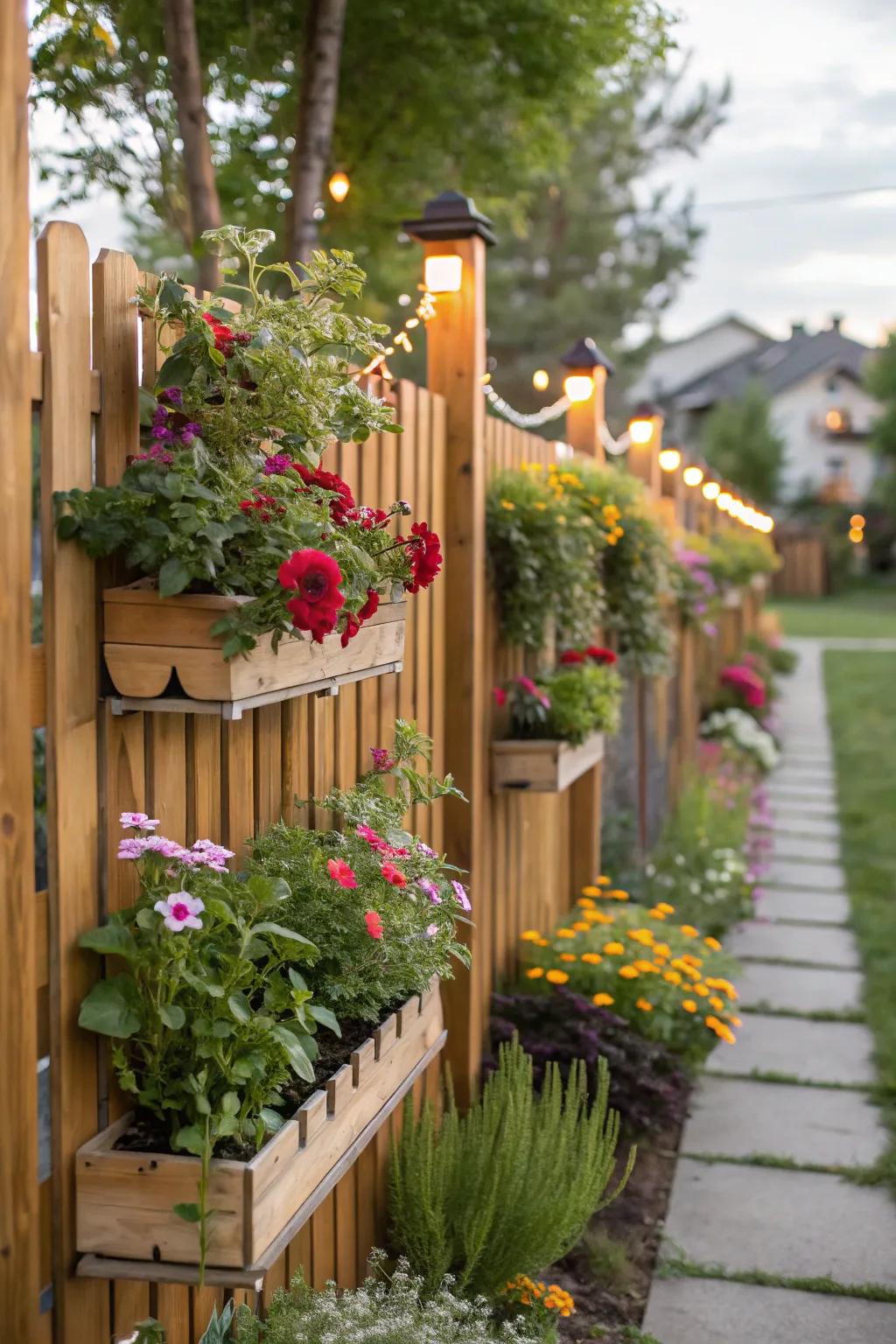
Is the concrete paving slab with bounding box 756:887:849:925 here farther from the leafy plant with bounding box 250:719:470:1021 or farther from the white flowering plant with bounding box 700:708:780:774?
the leafy plant with bounding box 250:719:470:1021

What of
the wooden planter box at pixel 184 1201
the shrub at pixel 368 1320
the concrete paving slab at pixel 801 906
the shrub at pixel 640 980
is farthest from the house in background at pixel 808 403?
the wooden planter box at pixel 184 1201

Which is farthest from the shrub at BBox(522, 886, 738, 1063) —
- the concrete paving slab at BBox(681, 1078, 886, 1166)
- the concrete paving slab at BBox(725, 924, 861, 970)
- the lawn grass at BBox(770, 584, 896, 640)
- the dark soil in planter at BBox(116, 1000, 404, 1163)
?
the lawn grass at BBox(770, 584, 896, 640)

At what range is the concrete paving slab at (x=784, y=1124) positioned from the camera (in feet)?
13.6

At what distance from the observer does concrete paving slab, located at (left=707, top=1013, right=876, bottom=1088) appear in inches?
187

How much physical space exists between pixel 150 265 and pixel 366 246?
16.6ft

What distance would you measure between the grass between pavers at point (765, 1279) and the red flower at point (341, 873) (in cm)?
178

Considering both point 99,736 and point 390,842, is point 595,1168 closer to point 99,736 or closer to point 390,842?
point 390,842

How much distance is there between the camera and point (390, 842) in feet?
8.70

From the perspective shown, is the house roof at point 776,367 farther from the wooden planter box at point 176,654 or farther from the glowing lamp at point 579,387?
the wooden planter box at point 176,654

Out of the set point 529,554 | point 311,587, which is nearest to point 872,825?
point 529,554

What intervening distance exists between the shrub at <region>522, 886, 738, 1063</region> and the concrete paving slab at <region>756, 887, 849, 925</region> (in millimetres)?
2179

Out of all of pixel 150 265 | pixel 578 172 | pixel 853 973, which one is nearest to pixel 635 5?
pixel 853 973

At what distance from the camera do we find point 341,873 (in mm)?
2305

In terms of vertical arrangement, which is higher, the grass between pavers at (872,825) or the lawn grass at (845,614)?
the lawn grass at (845,614)
